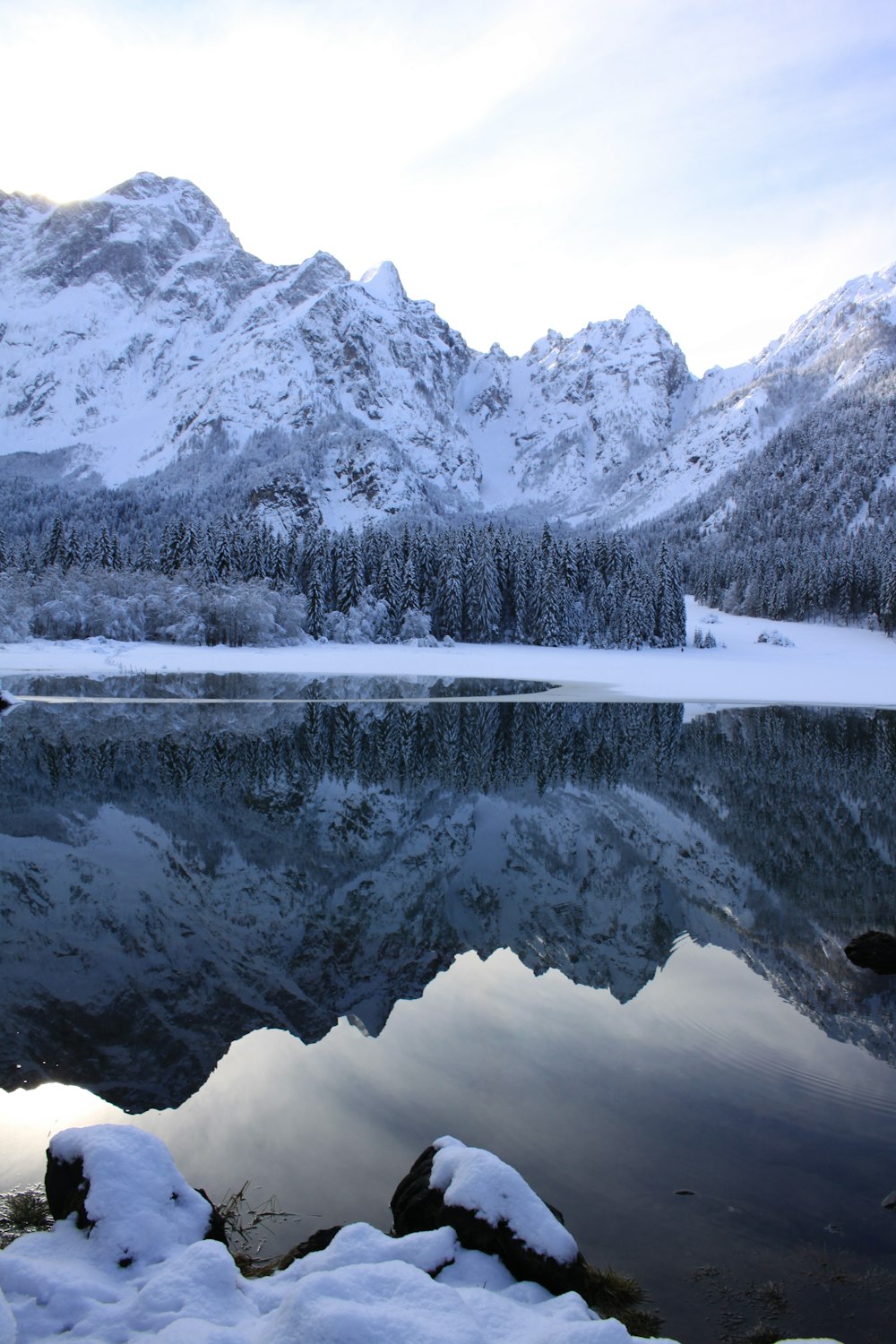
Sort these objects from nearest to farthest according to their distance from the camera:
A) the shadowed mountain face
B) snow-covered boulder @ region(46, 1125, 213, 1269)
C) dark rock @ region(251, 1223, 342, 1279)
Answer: snow-covered boulder @ region(46, 1125, 213, 1269), dark rock @ region(251, 1223, 342, 1279), the shadowed mountain face

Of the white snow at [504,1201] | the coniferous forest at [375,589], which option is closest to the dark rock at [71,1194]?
the white snow at [504,1201]

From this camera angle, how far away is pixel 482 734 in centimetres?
2970

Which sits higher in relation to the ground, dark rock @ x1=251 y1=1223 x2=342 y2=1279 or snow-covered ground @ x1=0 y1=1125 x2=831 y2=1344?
snow-covered ground @ x1=0 y1=1125 x2=831 y2=1344

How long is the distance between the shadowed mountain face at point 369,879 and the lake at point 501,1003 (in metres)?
0.06

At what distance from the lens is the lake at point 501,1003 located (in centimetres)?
589

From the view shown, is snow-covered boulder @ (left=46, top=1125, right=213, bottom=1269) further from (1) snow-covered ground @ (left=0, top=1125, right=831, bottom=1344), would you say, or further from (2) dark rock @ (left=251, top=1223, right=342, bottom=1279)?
(2) dark rock @ (left=251, top=1223, right=342, bottom=1279)

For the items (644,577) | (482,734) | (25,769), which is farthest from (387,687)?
(644,577)

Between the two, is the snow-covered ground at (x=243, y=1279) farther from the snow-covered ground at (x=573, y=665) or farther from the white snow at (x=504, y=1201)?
the snow-covered ground at (x=573, y=665)

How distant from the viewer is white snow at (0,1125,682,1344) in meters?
3.85

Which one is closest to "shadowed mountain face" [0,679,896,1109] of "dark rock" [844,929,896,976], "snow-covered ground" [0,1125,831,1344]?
"dark rock" [844,929,896,976]

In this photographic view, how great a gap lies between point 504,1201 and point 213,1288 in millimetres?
1720

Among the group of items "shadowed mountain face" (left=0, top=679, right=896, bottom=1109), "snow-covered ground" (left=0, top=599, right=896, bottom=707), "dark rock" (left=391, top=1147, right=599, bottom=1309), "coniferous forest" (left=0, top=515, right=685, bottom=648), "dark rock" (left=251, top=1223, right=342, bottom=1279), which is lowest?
"snow-covered ground" (left=0, top=599, right=896, bottom=707)

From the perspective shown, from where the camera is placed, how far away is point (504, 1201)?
195 inches

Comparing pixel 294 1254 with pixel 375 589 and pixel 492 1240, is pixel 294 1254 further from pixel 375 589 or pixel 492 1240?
pixel 375 589
